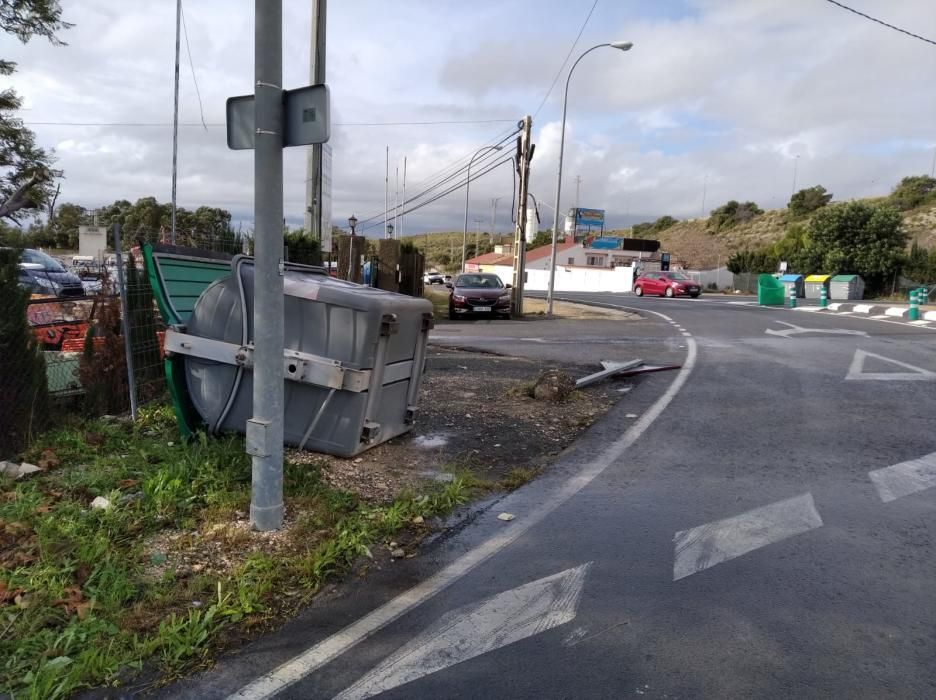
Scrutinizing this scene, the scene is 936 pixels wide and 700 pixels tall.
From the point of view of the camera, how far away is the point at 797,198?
87.4m

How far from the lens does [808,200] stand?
85875 mm

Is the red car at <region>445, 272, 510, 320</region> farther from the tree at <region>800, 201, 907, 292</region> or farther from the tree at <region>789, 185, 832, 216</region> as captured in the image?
the tree at <region>789, 185, 832, 216</region>

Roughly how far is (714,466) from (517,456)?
1656mm

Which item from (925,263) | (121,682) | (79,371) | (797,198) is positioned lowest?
(121,682)

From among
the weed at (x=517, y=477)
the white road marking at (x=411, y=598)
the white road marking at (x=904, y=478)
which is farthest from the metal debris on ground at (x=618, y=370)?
the white road marking at (x=904, y=478)

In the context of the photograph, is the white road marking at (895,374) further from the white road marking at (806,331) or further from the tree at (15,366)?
the tree at (15,366)

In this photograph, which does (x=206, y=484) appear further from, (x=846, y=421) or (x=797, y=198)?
(x=797, y=198)

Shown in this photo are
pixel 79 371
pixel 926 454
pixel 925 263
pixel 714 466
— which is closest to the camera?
pixel 714 466

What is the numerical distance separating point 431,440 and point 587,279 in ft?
193

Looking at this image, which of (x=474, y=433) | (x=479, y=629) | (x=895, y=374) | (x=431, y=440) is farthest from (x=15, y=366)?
(x=895, y=374)

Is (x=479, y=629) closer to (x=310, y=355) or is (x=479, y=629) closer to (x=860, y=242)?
(x=310, y=355)

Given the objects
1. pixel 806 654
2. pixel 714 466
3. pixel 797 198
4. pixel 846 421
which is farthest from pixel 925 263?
pixel 797 198

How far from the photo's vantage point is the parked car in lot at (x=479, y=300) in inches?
851

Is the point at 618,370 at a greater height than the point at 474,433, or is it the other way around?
the point at 618,370
